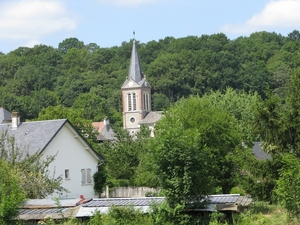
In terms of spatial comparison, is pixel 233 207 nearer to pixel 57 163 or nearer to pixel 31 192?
pixel 31 192

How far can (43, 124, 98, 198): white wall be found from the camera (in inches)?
1551

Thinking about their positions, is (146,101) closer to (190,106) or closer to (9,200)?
(190,106)

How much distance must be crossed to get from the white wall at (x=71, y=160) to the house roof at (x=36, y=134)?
0.38 m

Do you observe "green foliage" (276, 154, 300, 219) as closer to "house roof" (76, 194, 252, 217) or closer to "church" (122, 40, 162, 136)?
"house roof" (76, 194, 252, 217)

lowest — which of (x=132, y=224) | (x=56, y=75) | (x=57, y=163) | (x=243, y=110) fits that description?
(x=132, y=224)

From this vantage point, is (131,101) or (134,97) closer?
(134,97)

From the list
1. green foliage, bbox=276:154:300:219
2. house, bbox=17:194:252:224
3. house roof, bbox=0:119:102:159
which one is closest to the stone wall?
house roof, bbox=0:119:102:159

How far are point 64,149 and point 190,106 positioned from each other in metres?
8.43

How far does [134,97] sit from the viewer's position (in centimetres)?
11819

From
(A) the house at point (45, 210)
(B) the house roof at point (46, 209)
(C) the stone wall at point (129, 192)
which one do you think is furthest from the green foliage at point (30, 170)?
(C) the stone wall at point (129, 192)

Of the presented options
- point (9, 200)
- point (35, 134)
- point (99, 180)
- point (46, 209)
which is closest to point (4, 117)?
point (99, 180)

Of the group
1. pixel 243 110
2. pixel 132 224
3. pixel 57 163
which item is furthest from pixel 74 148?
pixel 243 110

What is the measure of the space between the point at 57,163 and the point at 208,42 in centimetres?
11528

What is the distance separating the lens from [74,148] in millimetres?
41188
